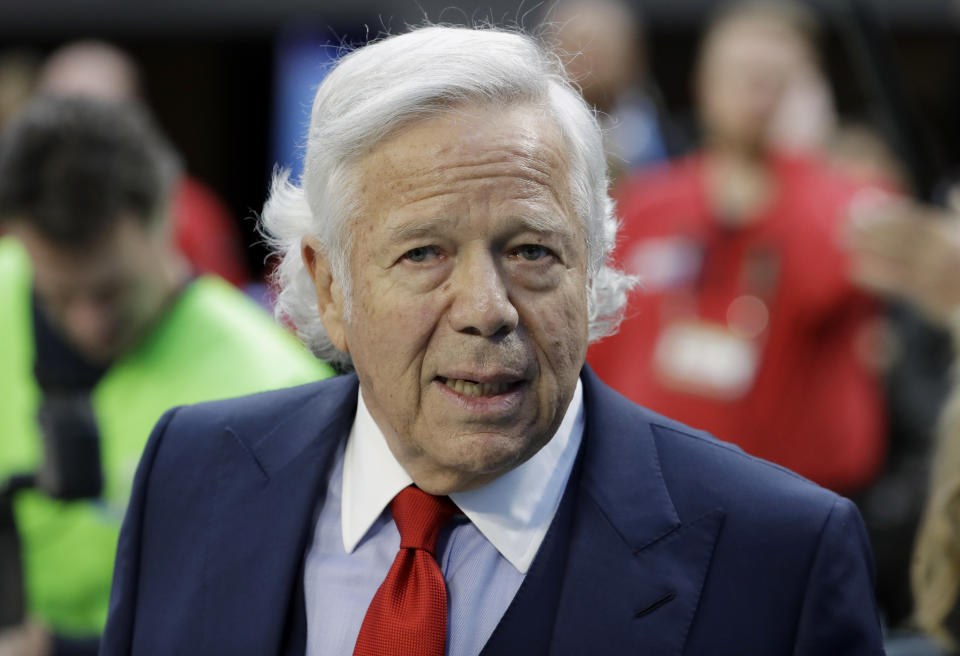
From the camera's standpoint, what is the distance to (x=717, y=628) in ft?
5.98

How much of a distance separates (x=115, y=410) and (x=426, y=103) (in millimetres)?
1764

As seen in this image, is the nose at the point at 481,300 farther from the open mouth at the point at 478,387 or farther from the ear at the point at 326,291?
the ear at the point at 326,291

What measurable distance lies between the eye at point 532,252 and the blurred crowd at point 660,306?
515 millimetres

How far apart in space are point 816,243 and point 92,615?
2.68m

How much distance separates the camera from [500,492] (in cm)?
195

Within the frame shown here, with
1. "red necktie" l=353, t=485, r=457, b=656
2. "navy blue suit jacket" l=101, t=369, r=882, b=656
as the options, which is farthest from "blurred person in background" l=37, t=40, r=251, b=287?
"red necktie" l=353, t=485, r=457, b=656

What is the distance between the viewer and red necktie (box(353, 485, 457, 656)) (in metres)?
1.85

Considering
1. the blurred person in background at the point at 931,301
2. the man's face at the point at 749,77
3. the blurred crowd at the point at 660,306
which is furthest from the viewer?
the man's face at the point at 749,77

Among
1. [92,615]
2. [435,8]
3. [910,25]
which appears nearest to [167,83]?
[435,8]

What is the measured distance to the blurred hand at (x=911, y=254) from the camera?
372 cm

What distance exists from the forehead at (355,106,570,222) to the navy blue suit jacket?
0.42 m

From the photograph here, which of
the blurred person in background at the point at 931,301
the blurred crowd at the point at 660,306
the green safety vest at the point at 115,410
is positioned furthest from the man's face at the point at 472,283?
the green safety vest at the point at 115,410

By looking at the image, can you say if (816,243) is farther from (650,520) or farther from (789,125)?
(650,520)

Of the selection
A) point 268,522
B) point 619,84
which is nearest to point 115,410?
point 268,522
